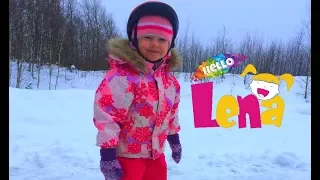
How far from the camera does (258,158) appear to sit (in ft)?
10.3

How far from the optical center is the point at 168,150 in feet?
10.4

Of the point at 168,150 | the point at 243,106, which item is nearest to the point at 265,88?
the point at 243,106

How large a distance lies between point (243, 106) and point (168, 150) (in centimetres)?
120

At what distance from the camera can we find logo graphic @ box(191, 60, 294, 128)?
3828 mm

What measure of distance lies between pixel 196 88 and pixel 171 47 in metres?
2.47

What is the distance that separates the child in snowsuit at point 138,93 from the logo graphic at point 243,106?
249 cm

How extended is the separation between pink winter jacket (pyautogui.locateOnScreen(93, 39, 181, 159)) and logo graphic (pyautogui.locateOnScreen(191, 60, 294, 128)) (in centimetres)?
248

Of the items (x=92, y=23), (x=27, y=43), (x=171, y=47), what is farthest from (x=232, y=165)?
(x=27, y=43)

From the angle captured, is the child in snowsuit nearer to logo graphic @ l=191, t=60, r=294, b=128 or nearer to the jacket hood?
the jacket hood

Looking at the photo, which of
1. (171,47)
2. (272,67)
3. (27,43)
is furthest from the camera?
(27,43)

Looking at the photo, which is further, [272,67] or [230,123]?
[272,67]

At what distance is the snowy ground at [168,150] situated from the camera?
2703mm

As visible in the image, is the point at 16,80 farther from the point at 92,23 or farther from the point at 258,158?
the point at 258,158

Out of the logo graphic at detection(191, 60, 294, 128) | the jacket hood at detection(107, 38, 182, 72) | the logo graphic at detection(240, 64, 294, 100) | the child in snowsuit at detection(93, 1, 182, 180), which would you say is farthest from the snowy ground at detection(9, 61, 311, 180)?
the jacket hood at detection(107, 38, 182, 72)
